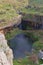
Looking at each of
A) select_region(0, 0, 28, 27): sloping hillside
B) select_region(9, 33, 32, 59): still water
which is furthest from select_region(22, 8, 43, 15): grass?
select_region(9, 33, 32, 59): still water

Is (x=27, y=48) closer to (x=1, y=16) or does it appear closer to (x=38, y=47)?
(x=38, y=47)

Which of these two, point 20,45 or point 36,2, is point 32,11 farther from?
point 20,45

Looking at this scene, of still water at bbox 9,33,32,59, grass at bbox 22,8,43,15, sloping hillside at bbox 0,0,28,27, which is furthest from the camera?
grass at bbox 22,8,43,15

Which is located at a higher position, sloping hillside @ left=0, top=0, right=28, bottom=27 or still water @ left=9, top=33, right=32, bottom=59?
sloping hillside @ left=0, top=0, right=28, bottom=27

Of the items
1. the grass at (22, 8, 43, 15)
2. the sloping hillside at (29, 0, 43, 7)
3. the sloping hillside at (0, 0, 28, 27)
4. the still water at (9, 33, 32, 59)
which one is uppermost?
the sloping hillside at (0, 0, 28, 27)

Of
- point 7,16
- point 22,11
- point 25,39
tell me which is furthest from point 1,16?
point 22,11

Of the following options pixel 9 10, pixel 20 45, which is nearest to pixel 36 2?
pixel 9 10

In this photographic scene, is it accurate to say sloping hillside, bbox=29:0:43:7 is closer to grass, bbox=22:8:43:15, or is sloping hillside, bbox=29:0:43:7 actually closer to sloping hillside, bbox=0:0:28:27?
grass, bbox=22:8:43:15

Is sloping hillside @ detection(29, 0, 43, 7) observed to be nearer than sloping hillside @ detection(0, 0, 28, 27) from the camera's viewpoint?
No

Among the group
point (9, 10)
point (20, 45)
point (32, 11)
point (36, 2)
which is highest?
point (9, 10)

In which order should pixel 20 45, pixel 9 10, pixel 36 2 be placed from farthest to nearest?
Result: pixel 36 2, pixel 9 10, pixel 20 45

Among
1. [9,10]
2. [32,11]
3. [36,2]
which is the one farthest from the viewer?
[36,2]

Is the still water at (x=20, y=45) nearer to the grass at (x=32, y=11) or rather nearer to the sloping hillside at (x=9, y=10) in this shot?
the sloping hillside at (x=9, y=10)

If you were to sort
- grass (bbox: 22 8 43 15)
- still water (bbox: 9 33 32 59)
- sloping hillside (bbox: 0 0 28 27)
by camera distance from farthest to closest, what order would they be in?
grass (bbox: 22 8 43 15)
sloping hillside (bbox: 0 0 28 27)
still water (bbox: 9 33 32 59)
